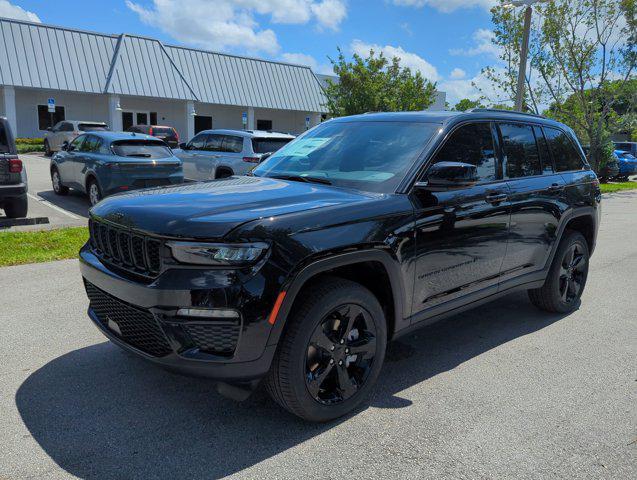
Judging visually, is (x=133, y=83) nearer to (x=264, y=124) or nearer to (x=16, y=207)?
(x=264, y=124)

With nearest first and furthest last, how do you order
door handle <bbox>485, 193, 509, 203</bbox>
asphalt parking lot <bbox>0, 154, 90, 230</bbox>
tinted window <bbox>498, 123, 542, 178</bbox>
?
door handle <bbox>485, 193, 509, 203</bbox>
tinted window <bbox>498, 123, 542, 178</bbox>
asphalt parking lot <bbox>0, 154, 90, 230</bbox>

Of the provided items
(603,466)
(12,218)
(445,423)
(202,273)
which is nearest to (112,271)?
(202,273)

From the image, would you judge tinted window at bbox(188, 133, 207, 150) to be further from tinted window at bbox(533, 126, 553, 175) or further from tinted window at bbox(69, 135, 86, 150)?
tinted window at bbox(533, 126, 553, 175)

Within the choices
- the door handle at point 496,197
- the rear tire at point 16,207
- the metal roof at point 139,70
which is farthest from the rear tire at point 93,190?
the metal roof at point 139,70

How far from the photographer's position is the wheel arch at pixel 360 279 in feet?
9.40

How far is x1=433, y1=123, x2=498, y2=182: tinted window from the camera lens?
398cm

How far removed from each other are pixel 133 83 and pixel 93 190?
23.8m

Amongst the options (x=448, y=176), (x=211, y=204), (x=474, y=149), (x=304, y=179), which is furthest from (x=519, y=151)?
(x=211, y=204)

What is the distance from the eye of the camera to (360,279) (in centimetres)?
347

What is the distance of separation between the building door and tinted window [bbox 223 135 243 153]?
27283 mm

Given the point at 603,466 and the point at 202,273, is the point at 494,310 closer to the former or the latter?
the point at 603,466

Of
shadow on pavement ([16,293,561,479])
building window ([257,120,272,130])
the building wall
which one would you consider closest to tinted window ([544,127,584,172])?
shadow on pavement ([16,293,561,479])

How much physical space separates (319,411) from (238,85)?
120ft

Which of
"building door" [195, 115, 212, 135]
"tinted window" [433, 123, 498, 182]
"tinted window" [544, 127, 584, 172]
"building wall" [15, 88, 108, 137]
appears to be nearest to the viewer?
"tinted window" [433, 123, 498, 182]
